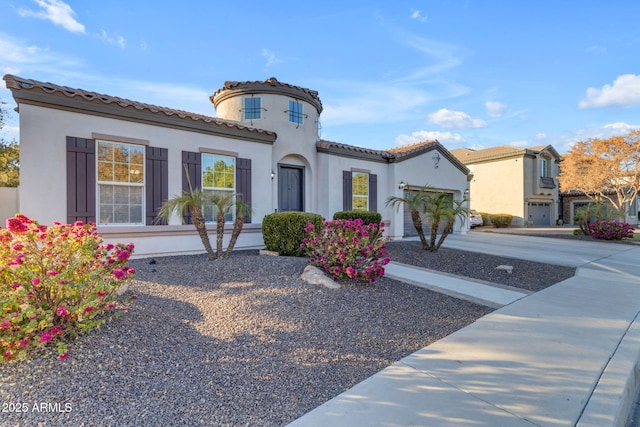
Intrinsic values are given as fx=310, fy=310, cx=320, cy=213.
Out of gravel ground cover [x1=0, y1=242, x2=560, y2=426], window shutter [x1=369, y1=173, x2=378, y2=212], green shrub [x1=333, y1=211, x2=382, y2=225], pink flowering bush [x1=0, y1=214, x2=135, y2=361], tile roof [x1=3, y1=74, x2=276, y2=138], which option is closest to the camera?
gravel ground cover [x1=0, y1=242, x2=560, y2=426]

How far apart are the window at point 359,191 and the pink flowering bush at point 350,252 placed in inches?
244

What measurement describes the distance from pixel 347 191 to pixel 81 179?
7948mm

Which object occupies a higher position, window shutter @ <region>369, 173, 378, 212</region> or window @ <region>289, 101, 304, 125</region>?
window @ <region>289, 101, 304, 125</region>

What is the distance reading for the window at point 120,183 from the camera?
710 centimetres

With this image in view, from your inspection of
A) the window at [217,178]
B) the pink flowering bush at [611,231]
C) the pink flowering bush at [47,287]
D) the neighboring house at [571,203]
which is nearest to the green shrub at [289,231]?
the window at [217,178]

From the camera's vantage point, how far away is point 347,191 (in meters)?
11.7

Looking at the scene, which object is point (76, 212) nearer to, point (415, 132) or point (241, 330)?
point (241, 330)

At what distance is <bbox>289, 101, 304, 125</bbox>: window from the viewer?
10.5m

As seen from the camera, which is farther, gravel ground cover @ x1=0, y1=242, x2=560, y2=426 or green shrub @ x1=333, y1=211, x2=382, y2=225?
green shrub @ x1=333, y1=211, x2=382, y2=225

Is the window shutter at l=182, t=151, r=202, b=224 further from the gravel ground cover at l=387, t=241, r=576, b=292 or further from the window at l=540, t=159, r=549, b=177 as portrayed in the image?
the window at l=540, t=159, r=549, b=177

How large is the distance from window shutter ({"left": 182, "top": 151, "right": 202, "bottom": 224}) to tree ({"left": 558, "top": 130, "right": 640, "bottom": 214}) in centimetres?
2402

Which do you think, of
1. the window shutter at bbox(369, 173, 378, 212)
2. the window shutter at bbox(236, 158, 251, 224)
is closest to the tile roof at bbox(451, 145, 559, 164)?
the window shutter at bbox(369, 173, 378, 212)

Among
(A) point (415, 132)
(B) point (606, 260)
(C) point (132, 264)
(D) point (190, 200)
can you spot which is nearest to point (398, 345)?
(D) point (190, 200)

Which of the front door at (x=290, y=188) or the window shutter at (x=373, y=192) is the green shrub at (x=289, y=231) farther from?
the window shutter at (x=373, y=192)
